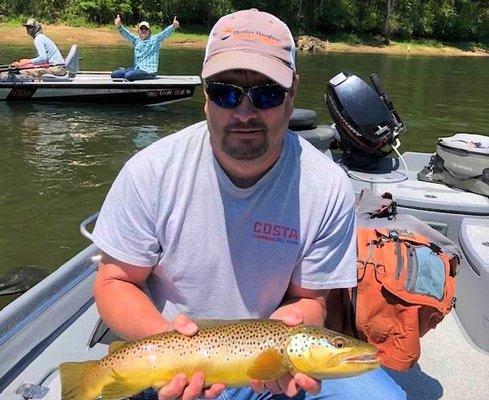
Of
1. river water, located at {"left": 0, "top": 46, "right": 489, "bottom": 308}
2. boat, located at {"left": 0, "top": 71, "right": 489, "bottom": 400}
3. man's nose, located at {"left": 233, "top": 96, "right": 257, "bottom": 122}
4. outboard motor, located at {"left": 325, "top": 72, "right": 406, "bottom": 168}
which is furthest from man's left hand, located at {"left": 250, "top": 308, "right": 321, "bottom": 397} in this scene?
river water, located at {"left": 0, "top": 46, "right": 489, "bottom": 308}

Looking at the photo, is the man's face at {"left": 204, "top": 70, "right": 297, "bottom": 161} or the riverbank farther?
the riverbank

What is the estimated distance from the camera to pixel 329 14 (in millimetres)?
43719

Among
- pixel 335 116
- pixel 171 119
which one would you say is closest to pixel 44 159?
pixel 171 119

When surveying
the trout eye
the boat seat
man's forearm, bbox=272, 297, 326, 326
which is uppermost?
the trout eye

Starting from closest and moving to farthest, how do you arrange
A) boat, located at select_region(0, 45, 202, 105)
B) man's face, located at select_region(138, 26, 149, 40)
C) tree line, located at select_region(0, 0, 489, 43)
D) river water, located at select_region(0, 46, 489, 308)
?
river water, located at select_region(0, 46, 489, 308) < boat, located at select_region(0, 45, 202, 105) < man's face, located at select_region(138, 26, 149, 40) < tree line, located at select_region(0, 0, 489, 43)

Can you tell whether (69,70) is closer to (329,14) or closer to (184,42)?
(184,42)

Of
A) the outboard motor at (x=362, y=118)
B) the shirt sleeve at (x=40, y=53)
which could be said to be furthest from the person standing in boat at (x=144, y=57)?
the outboard motor at (x=362, y=118)

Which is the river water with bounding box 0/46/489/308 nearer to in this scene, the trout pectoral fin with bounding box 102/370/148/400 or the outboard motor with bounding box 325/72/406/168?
the outboard motor with bounding box 325/72/406/168

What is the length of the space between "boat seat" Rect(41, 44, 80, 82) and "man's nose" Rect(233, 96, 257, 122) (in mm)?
12234

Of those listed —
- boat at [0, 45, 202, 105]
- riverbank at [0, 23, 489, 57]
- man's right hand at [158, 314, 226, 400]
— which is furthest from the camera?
riverbank at [0, 23, 489, 57]

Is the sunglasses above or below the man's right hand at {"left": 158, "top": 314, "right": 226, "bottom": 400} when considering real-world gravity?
above

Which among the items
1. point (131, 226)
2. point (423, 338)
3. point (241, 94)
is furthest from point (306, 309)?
point (423, 338)

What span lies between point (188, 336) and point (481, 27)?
50.5 meters

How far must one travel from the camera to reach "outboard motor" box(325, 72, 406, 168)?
15.9 feet
